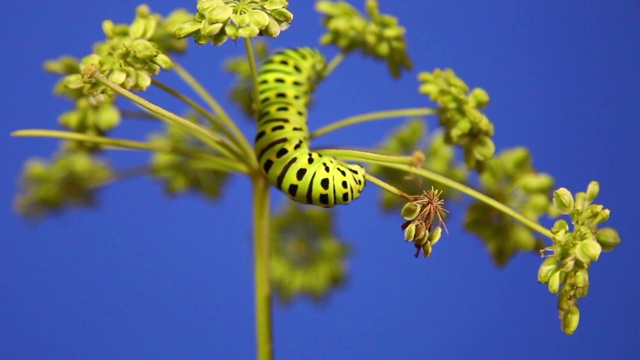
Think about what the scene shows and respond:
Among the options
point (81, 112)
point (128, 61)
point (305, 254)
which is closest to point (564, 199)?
point (128, 61)

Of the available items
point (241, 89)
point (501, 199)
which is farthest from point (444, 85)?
point (241, 89)

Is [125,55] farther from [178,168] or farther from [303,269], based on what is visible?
[303,269]

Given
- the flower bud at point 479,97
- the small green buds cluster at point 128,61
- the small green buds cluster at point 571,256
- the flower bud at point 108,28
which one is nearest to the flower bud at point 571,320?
the small green buds cluster at point 571,256

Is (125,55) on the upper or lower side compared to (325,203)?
upper

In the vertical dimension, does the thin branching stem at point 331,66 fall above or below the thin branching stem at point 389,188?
above

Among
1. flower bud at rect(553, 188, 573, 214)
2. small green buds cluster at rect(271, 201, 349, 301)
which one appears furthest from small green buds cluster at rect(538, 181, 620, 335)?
small green buds cluster at rect(271, 201, 349, 301)

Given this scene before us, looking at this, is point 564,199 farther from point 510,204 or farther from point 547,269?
point 510,204

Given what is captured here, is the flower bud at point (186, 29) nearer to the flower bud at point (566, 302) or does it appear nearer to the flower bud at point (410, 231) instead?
the flower bud at point (410, 231)
